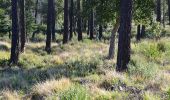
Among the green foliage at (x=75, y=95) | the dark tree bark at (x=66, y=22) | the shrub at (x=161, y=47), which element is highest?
the dark tree bark at (x=66, y=22)

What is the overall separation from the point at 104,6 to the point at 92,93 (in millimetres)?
10901

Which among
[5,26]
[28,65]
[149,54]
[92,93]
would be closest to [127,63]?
[149,54]

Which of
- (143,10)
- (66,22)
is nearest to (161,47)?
(143,10)

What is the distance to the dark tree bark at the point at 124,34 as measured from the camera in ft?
45.6

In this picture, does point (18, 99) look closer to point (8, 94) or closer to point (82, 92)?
point (8, 94)

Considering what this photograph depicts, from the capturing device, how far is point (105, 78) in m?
10.6

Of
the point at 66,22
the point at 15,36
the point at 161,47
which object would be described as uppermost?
the point at 66,22

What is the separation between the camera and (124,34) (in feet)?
46.6

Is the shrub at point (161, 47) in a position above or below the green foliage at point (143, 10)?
below

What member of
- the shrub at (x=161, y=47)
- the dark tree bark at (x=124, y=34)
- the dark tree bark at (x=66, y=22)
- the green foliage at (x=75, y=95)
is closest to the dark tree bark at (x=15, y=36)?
the shrub at (x=161, y=47)

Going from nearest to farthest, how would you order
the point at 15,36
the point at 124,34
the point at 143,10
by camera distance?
the point at 124,34 → the point at 143,10 → the point at 15,36

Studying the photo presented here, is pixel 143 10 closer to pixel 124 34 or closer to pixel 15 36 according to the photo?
pixel 124 34

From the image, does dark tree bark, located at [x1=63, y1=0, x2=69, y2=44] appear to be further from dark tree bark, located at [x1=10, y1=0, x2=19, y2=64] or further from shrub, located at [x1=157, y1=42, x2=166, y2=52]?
shrub, located at [x1=157, y1=42, x2=166, y2=52]

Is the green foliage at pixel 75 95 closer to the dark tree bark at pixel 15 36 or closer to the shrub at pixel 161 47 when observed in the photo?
the shrub at pixel 161 47
